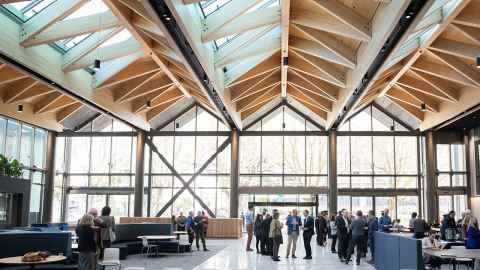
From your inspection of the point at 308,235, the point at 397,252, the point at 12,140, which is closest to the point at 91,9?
the point at 308,235

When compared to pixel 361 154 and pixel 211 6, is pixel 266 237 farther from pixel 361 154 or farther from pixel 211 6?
pixel 361 154

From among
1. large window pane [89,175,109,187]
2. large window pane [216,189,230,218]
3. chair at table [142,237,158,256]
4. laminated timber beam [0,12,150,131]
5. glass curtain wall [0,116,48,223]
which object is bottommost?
chair at table [142,237,158,256]

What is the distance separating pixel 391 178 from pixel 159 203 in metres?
11.3

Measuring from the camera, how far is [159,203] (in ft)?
82.9

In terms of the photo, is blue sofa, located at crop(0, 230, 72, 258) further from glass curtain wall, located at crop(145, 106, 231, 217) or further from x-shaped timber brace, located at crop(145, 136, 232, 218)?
glass curtain wall, located at crop(145, 106, 231, 217)

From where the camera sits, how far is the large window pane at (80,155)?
2584 centimetres

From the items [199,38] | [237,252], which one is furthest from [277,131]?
[199,38]

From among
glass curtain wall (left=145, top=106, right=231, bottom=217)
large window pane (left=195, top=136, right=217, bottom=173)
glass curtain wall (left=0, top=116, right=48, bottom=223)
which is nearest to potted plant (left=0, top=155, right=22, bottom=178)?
glass curtain wall (left=0, top=116, right=48, bottom=223)

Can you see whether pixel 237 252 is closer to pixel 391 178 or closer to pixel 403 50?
pixel 403 50

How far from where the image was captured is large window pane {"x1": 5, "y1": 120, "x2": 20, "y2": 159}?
21.0 m

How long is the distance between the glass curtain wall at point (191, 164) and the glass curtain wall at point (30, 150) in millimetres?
4943

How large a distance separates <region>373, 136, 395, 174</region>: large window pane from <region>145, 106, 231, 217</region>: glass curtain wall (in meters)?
7.11

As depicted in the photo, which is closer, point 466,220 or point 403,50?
point 466,220

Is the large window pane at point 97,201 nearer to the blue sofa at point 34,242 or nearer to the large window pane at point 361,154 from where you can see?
the large window pane at point 361,154
